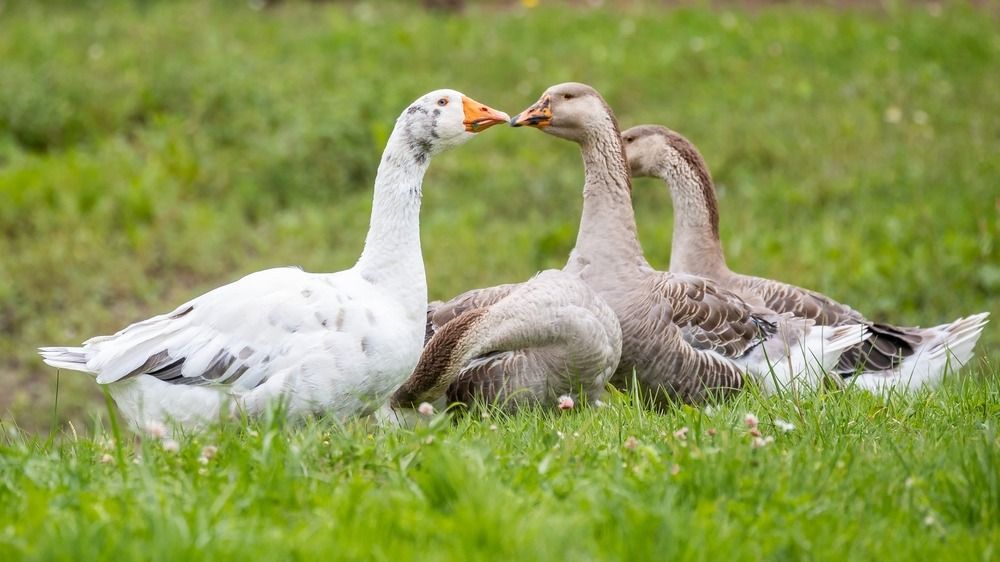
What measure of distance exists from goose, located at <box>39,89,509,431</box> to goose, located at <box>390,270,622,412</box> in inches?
15.8

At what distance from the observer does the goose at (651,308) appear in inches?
256

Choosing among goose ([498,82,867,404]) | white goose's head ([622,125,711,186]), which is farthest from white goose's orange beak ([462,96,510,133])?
white goose's head ([622,125,711,186])

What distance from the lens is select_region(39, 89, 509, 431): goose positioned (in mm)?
5180

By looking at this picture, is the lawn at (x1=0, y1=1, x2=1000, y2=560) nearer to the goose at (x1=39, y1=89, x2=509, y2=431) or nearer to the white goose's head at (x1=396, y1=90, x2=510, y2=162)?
the goose at (x1=39, y1=89, x2=509, y2=431)

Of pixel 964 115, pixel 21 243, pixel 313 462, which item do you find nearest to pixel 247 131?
pixel 21 243

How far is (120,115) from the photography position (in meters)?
→ 13.4

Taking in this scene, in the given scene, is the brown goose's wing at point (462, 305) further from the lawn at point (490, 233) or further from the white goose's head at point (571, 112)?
the lawn at point (490, 233)

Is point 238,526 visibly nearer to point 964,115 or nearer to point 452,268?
point 452,268

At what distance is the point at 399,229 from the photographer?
5.52m

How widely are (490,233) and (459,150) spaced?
193cm

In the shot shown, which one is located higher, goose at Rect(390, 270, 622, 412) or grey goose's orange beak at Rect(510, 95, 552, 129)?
grey goose's orange beak at Rect(510, 95, 552, 129)

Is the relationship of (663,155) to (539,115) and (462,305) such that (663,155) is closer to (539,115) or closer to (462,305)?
(539,115)

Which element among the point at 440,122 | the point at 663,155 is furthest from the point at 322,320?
the point at 663,155

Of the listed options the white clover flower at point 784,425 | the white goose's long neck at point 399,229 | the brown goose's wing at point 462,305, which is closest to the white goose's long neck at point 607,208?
the brown goose's wing at point 462,305
